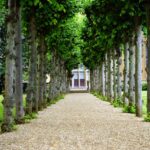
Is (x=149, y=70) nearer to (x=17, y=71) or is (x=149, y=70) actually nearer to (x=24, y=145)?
(x=17, y=71)

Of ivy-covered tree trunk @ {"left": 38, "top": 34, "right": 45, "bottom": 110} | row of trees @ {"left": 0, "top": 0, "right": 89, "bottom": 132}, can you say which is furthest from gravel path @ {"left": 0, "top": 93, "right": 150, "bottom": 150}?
ivy-covered tree trunk @ {"left": 38, "top": 34, "right": 45, "bottom": 110}

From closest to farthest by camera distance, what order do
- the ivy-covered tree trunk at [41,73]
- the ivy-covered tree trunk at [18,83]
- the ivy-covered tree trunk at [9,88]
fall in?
the ivy-covered tree trunk at [9,88], the ivy-covered tree trunk at [18,83], the ivy-covered tree trunk at [41,73]

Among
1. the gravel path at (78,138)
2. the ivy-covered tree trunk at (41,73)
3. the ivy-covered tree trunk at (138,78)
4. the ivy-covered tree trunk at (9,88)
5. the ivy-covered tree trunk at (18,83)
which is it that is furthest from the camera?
the ivy-covered tree trunk at (41,73)

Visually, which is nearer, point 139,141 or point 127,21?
point 139,141

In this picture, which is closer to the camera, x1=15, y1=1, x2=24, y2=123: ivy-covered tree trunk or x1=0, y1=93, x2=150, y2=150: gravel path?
x1=0, y1=93, x2=150, y2=150: gravel path

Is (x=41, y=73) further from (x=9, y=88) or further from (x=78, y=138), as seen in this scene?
(x=78, y=138)

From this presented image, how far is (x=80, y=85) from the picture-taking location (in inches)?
6713

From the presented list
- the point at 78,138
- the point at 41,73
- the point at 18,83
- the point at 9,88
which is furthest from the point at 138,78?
the point at 41,73

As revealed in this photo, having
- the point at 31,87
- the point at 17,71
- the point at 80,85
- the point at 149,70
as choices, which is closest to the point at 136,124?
the point at 149,70

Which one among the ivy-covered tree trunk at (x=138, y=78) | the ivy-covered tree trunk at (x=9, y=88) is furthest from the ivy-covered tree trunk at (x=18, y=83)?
the ivy-covered tree trunk at (x=138, y=78)

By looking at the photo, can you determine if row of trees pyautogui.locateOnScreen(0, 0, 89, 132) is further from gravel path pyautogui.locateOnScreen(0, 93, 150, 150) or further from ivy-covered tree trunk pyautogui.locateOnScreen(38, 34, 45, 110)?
gravel path pyautogui.locateOnScreen(0, 93, 150, 150)

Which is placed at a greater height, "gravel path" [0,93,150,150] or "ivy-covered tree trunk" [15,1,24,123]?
"ivy-covered tree trunk" [15,1,24,123]

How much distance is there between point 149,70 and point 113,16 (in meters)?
5.06

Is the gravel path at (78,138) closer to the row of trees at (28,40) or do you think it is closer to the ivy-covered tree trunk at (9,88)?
the ivy-covered tree trunk at (9,88)
